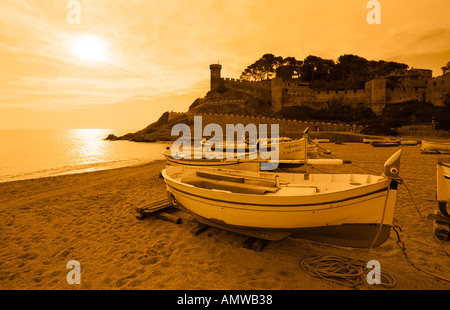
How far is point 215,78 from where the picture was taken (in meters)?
66.2

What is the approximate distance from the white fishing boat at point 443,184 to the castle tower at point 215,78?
209 feet

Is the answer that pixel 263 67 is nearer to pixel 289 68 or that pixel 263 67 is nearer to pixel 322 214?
pixel 289 68

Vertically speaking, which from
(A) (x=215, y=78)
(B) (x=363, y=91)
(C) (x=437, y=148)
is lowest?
(C) (x=437, y=148)

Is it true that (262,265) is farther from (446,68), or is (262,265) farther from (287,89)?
(446,68)

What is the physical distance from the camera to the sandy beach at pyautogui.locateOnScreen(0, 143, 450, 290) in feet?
13.9

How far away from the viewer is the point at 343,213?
4637mm

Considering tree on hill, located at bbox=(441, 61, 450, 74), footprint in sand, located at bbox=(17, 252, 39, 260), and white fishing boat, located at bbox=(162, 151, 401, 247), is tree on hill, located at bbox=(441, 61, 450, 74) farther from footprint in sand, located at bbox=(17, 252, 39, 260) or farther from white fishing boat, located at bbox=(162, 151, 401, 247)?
footprint in sand, located at bbox=(17, 252, 39, 260)

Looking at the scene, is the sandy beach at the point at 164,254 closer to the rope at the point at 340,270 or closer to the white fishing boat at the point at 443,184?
the rope at the point at 340,270

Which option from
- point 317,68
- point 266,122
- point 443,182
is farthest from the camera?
point 317,68

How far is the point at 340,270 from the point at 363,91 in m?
62.7

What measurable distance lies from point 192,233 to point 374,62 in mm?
85427

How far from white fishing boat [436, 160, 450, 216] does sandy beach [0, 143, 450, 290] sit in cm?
84

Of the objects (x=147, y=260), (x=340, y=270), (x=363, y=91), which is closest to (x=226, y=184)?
(x=147, y=260)

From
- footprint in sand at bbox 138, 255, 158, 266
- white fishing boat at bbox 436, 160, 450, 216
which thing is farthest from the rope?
footprint in sand at bbox 138, 255, 158, 266
